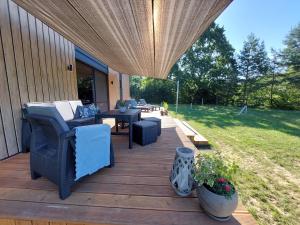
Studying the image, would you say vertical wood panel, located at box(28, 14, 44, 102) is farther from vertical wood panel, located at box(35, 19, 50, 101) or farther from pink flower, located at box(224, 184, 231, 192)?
pink flower, located at box(224, 184, 231, 192)

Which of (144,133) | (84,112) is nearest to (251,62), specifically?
(144,133)

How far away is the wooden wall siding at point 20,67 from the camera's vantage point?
252 cm

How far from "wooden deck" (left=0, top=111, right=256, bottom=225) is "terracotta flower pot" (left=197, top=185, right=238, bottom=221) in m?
0.06

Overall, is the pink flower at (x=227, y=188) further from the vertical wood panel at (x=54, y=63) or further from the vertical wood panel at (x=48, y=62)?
the vertical wood panel at (x=54, y=63)

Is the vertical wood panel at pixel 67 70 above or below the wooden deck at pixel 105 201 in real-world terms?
above

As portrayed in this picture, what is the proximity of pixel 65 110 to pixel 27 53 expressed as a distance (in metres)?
1.29

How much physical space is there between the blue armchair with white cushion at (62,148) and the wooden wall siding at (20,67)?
129 centimetres

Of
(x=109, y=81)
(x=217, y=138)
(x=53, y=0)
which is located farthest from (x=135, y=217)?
(x=109, y=81)

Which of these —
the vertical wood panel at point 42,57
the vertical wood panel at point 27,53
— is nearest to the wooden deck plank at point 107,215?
the vertical wood panel at point 27,53

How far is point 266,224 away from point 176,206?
117 centimetres

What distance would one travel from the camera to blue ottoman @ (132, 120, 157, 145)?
315 cm

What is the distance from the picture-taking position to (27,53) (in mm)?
2990

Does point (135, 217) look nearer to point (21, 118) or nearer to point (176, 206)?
point (176, 206)

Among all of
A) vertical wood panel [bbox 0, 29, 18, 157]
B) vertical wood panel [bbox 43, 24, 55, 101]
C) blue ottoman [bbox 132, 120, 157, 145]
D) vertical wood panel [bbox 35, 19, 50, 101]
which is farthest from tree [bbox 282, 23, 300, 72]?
vertical wood panel [bbox 0, 29, 18, 157]
